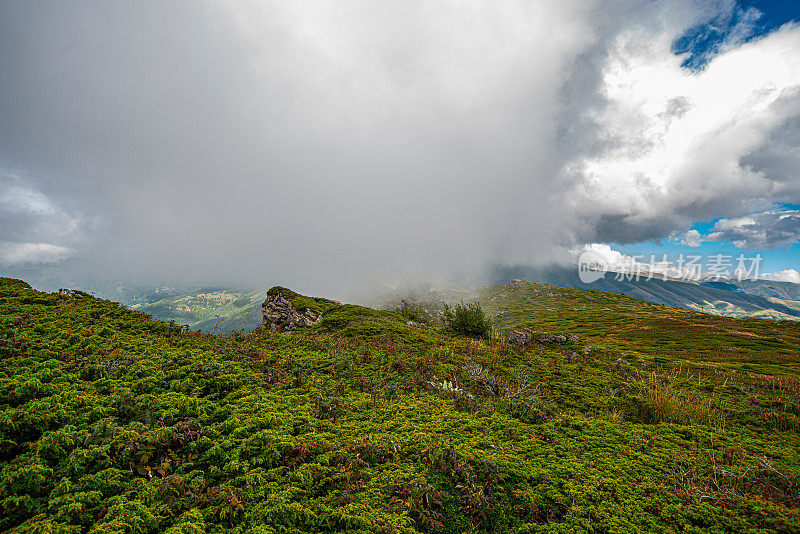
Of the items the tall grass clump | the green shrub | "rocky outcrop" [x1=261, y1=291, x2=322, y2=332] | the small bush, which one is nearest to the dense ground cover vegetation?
the tall grass clump

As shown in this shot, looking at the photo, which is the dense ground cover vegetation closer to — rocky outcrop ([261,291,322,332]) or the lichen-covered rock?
rocky outcrop ([261,291,322,332])

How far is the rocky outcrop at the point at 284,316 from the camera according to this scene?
23031 millimetres

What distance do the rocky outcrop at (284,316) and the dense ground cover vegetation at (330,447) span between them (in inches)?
481

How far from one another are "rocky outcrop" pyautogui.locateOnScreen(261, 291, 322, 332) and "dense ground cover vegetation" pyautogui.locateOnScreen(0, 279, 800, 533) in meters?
12.2

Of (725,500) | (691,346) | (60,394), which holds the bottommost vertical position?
(691,346)

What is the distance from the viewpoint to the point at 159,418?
19.3 feet

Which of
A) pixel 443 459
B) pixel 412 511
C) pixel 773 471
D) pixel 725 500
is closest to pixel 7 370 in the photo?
pixel 412 511

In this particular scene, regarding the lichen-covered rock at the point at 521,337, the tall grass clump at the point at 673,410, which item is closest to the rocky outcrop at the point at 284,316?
the lichen-covered rock at the point at 521,337

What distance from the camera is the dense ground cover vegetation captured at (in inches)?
168

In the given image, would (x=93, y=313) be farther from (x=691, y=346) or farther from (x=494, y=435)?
(x=691, y=346)

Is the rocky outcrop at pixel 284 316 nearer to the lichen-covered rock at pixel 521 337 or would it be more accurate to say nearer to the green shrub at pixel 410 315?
the green shrub at pixel 410 315

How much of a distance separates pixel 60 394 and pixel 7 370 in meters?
1.44

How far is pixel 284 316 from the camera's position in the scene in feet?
80.5

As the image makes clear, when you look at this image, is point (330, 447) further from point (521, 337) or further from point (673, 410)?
point (521, 337)
